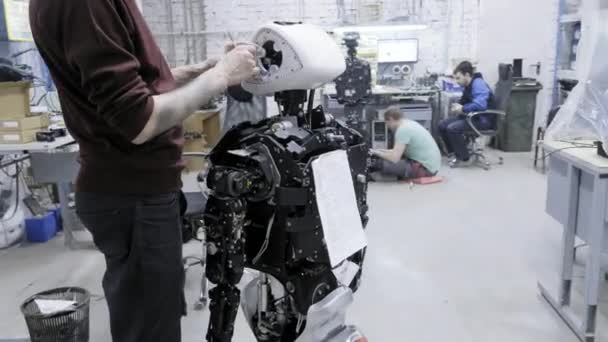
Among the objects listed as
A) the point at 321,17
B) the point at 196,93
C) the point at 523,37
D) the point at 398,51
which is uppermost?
the point at 321,17

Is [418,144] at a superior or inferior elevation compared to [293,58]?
inferior

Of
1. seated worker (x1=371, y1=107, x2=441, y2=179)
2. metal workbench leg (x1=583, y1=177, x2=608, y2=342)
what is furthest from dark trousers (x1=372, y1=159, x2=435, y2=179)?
metal workbench leg (x1=583, y1=177, x2=608, y2=342)

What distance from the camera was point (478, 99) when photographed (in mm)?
5426

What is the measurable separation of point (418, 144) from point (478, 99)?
102 cm

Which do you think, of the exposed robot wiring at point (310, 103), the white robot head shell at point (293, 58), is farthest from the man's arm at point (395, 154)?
the white robot head shell at point (293, 58)

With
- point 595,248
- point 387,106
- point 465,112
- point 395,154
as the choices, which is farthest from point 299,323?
point 387,106

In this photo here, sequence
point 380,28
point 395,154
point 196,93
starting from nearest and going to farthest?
point 196,93
point 395,154
point 380,28

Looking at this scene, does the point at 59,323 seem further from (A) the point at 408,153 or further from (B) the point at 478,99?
(B) the point at 478,99

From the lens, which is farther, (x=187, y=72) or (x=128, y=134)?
(x=187, y=72)

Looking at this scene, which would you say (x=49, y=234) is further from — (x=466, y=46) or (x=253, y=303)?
(x=466, y=46)

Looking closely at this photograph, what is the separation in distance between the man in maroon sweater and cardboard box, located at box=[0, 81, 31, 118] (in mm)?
2033

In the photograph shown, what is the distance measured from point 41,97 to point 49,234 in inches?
43.8

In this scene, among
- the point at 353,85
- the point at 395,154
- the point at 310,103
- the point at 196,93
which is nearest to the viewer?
the point at 196,93

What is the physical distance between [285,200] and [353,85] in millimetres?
4140
